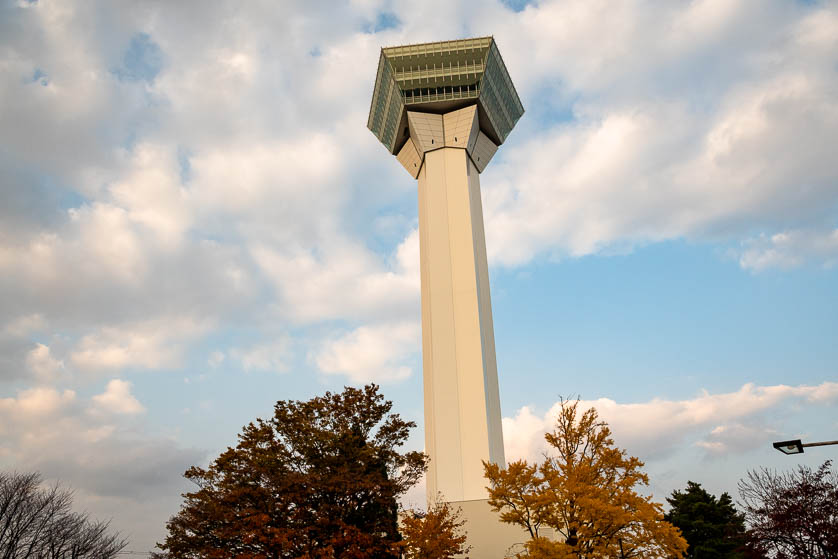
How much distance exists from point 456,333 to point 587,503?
23389 millimetres

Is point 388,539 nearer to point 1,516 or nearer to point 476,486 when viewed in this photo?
point 476,486

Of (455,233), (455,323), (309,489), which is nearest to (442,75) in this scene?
(455,233)

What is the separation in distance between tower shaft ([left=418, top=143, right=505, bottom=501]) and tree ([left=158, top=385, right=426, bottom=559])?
1257cm

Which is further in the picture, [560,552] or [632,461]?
[632,461]

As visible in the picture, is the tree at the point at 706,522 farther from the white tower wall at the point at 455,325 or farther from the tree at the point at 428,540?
the tree at the point at 428,540

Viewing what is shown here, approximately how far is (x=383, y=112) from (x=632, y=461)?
43.7 m

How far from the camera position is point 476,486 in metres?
43.0

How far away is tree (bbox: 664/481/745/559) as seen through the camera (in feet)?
153

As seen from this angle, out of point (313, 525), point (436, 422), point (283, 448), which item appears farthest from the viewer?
point (436, 422)

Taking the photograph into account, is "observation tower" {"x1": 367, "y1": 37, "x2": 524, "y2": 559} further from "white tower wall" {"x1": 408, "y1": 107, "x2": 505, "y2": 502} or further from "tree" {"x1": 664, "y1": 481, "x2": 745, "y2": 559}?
"tree" {"x1": 664, "y1": 481, "x2": 745, "y2": 559}

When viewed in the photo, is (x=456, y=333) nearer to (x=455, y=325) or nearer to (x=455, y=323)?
(x=455, y=325)

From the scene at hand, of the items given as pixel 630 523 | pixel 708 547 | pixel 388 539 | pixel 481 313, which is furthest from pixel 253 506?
pixel 708 547

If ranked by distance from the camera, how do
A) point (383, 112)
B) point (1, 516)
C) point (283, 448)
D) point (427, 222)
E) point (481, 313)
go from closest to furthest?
point (283, 448) → point (1, 516) → point (481, 313) → point (427, 222) → point (383, 112)

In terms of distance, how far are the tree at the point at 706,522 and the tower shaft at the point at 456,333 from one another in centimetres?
1732
